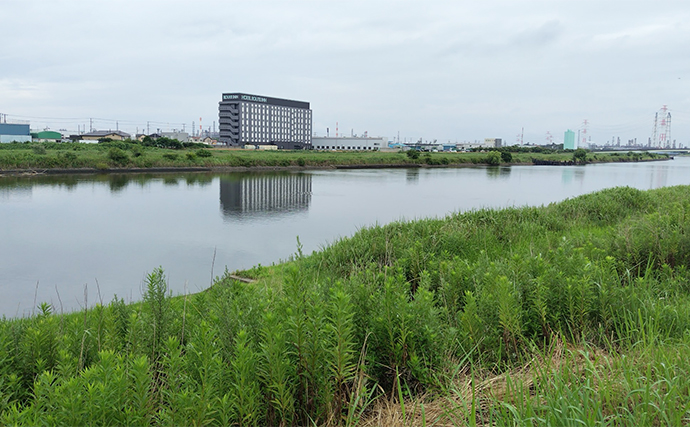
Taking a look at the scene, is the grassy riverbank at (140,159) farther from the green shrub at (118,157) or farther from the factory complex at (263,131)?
the factory complex at (263,131)

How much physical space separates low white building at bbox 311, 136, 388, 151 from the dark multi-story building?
3372mm

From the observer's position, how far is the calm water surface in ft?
40.7

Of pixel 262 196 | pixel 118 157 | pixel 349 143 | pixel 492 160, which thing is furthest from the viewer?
pixel 349 143

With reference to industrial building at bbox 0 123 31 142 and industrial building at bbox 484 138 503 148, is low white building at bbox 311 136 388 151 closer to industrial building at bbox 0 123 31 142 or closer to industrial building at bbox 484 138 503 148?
industrial building at bbox 484 138 503 148

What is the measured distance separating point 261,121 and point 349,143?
27.1 metres

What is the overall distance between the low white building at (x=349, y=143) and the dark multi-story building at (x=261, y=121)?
11.1ft

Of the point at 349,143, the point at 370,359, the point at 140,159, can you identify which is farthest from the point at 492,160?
the point at 370,359

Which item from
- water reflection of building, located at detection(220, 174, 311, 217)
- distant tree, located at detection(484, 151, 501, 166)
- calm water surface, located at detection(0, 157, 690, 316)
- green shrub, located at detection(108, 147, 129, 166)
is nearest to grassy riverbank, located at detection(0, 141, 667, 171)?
green shrub, located at detection(108, 147, 129, 166)

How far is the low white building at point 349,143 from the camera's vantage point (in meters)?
142

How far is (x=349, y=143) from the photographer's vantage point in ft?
474

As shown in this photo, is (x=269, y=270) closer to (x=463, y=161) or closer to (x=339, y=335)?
(x=339, y=335)

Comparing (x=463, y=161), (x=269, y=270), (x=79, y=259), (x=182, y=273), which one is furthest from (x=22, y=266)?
(x=463, y=161)

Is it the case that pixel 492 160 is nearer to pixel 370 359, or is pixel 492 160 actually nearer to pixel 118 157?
pixel 118 157

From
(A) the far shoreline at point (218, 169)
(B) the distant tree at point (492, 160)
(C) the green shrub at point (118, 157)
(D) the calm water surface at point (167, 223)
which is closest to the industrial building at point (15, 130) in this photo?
(C) the green shrub at point (118, 157)
